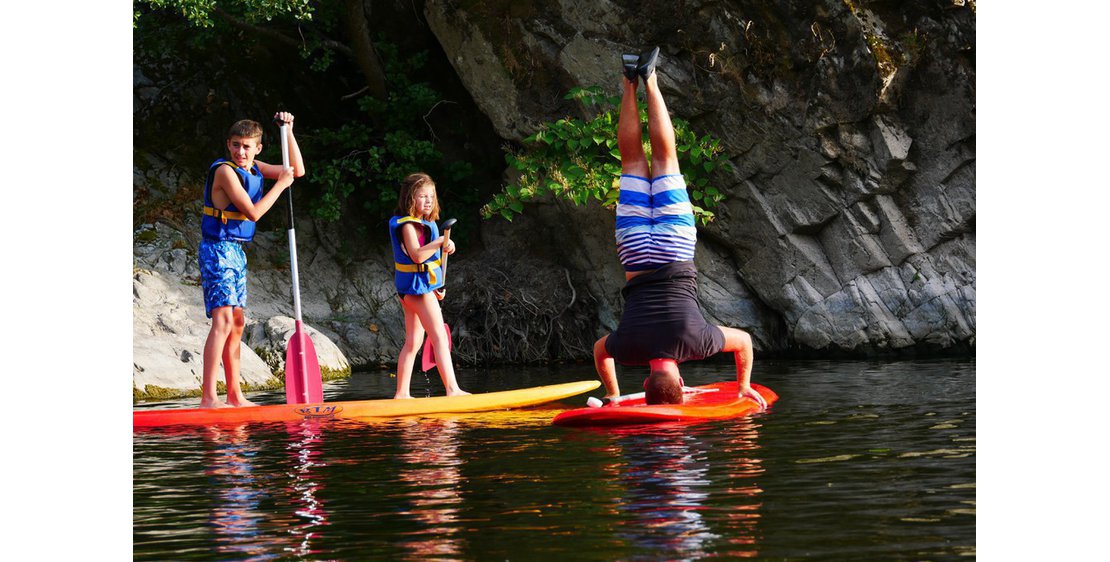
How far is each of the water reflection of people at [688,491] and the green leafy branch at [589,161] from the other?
6377 mm

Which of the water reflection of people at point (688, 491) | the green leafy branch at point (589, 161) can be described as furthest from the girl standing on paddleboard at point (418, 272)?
the green leafy branch at point (589, 161)

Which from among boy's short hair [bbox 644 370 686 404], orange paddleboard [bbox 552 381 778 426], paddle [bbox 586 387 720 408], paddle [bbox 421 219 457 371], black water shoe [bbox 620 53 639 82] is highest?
black water shoe [bbox 620 53 639 82]

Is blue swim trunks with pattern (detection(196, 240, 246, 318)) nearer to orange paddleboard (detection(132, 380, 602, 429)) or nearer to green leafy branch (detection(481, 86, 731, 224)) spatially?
orange paddleboard (detection(132, 380, 602, 429))

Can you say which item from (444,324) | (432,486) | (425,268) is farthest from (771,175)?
→ (432,486)

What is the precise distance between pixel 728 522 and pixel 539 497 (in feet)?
2.75

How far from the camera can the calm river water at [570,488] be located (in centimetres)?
358

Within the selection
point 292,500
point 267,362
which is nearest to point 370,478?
point 292,500

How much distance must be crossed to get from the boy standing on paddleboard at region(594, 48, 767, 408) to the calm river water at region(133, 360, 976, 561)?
1.45ft

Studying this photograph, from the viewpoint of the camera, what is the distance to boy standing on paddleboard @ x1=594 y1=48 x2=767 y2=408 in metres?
6.54

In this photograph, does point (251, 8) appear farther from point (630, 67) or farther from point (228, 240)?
point (630, 67)

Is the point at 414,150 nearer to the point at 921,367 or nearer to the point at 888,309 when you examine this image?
the point at 888,309

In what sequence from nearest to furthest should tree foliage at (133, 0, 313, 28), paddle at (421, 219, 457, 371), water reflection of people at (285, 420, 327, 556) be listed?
1. water reflection of people at (285, 420, 327, 556)
2. paddle at (421, 219, 457, 371)
3. tree foliage at (133, 0, 313, 28)

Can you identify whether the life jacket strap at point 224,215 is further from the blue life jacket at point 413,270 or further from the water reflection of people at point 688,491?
the water reflection of people at point 688,491

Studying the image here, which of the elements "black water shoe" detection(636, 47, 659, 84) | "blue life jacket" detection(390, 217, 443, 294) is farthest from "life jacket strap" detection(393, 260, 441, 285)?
"black water shoe" detection(636, 47, 659, 84)
